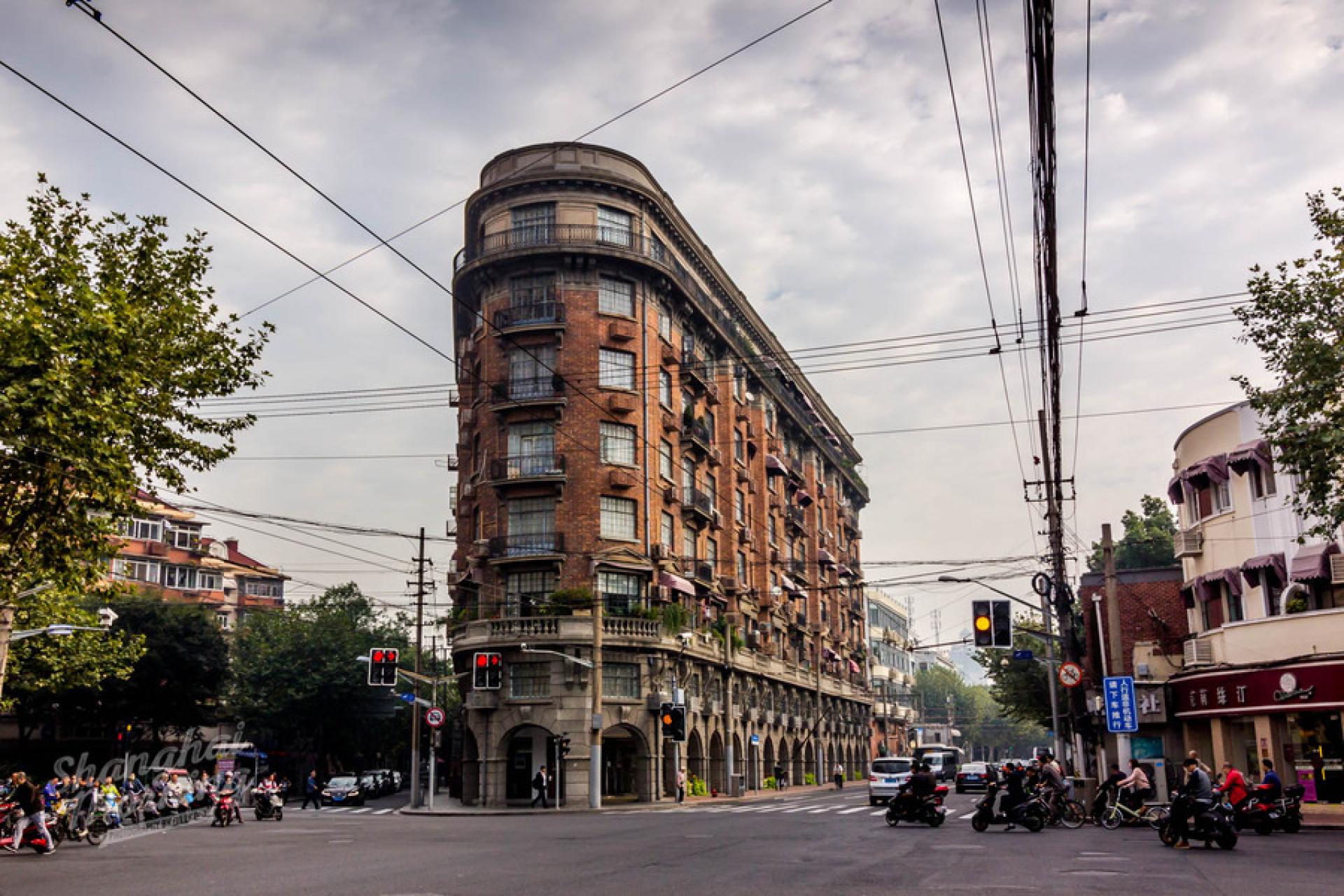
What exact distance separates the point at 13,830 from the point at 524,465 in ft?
85.7

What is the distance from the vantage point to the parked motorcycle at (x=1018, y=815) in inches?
966

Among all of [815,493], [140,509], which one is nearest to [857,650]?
[815,493]

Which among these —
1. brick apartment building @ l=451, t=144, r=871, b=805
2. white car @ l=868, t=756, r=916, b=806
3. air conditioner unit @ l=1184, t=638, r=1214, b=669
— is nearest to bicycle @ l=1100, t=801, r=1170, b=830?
air conditioner unit @ l=1184, t=638, r=1214, b=669

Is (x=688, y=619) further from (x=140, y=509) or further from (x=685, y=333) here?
(x=140, y=509)

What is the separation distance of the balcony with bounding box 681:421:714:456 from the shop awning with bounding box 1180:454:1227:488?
2235 centimetres

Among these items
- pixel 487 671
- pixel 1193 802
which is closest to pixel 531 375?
pixel 487 671

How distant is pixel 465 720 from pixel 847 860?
33.6 m

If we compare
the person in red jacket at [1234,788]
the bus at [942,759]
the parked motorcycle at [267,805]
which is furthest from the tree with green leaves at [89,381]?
the bus at [942,759]

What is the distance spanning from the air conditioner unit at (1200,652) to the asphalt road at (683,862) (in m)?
13.5

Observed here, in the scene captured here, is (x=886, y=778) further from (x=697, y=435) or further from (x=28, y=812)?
(x=28, y=812)

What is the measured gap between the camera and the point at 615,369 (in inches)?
1935

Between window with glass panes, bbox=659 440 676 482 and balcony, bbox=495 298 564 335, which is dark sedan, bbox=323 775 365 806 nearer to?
window with glass panes, bbox=659 440 676 482

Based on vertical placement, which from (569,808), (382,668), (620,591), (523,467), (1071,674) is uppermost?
(523,467)

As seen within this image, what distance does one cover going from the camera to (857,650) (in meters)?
90.0
